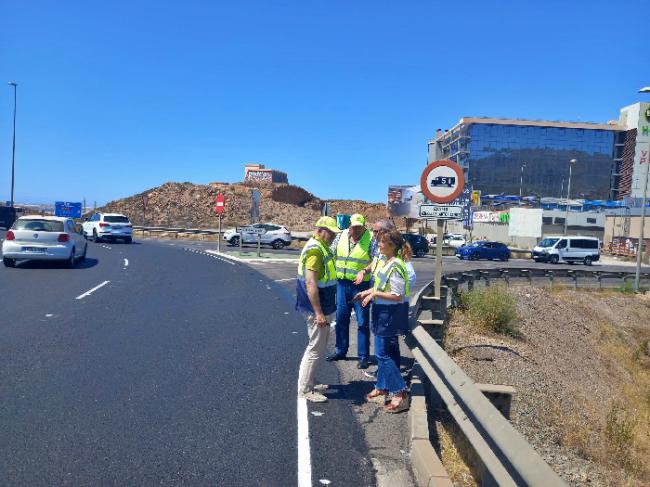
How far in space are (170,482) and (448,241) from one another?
47222 millimetres

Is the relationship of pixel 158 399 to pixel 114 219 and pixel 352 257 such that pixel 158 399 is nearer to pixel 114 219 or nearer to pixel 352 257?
pixel 352 257

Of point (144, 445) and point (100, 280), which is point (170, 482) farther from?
point (100, 280)

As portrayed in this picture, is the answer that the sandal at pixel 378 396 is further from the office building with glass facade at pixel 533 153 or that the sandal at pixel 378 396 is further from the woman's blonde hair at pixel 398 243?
the office building with glass facade at pixel 533 153

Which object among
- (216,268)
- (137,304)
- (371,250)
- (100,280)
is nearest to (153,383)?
(371,250)

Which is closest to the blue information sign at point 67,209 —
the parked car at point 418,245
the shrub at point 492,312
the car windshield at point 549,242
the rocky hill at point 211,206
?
the rocky hill at point 211,206

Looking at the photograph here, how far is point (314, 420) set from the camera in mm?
4906

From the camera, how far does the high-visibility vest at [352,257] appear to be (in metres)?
6.74

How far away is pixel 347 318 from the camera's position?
700 cm

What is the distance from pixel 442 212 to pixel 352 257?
170 centimetres

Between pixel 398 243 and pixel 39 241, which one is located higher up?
pixel 398 243

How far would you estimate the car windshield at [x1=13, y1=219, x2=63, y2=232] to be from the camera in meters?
16.5

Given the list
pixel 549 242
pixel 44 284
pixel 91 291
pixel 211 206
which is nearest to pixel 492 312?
pixel 91 291

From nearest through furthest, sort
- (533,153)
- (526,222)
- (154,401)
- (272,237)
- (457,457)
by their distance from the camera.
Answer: (457,457) → (154,401) → (272,237) → (526,222) → (533,153)

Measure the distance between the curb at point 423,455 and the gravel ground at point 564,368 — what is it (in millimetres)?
1349
